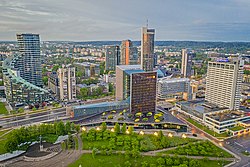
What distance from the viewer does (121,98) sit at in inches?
3095

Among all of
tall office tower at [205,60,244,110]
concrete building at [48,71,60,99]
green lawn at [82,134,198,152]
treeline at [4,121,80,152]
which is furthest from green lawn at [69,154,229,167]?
concrete building at [48,71,60,99]

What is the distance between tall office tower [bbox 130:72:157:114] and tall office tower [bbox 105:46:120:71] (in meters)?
77.2

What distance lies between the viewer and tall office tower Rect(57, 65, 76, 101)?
7881 cm

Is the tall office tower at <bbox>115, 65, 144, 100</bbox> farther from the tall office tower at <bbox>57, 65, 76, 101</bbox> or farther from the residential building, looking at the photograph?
the residential building

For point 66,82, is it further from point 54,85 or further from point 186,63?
point 186,63

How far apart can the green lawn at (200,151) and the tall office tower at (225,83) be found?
26.5 meters

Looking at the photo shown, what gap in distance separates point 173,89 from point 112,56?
62121mm

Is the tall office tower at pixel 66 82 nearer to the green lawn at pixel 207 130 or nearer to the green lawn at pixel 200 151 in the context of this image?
the green lawn at pixel 207 130

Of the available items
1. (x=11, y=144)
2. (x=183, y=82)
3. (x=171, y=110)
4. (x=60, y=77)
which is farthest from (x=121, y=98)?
(x=11, y=144)

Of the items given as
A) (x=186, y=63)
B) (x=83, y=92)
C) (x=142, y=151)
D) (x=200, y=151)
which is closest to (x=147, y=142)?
(x=142, y=151)

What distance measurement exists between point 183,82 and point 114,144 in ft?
180

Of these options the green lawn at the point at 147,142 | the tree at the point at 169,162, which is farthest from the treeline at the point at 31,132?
the tree at the point at 169,162

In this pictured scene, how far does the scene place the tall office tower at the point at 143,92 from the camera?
63.1m

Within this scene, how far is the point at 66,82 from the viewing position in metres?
79.9
